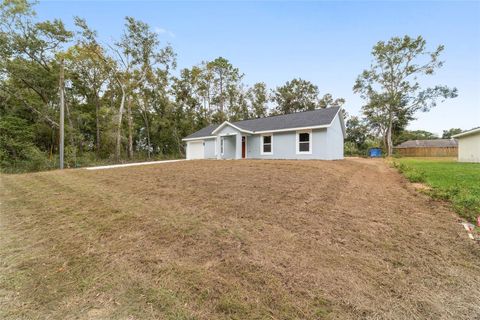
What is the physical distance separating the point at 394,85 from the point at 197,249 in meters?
34.9

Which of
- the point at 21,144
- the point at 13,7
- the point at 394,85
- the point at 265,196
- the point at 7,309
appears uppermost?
the point at 13,7

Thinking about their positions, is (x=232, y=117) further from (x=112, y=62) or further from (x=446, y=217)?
(x=446, y=217)

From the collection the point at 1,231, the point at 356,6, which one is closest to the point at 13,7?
the point at 1,231

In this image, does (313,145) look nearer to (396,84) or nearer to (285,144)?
(285,144)

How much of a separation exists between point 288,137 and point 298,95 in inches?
1027

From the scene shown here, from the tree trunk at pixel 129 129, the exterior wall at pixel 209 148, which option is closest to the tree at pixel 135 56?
the tree trunk at pixel 129 129

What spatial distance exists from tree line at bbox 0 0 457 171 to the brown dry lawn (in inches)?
742

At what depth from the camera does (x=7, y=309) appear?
6.43 ft

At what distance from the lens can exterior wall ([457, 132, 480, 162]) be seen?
50.2 feet

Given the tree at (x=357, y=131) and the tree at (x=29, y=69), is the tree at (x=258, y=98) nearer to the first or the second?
the tree at (x=357, y=131)

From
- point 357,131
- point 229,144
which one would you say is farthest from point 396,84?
point 229,144

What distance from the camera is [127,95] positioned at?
25.1 metres

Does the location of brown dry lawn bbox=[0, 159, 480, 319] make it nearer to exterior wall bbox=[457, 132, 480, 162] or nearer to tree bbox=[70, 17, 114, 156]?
exterior wall bbox=[457, 132, 480, 162]

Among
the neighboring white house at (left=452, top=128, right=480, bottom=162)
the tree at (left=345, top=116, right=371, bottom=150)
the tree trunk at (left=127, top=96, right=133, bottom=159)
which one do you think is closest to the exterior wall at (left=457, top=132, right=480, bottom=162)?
the neighboring white house at (left=452, top=128, right=480, bottom=162)
